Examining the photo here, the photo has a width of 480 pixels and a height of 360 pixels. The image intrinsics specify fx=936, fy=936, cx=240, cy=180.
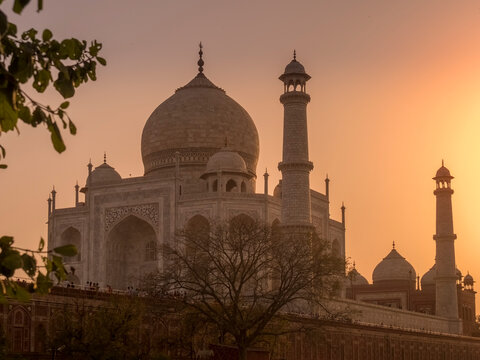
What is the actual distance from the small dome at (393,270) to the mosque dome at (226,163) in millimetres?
22459

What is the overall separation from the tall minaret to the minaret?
18.7 meters

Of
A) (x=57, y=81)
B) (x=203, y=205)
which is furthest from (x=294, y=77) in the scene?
(x=57, y=81)

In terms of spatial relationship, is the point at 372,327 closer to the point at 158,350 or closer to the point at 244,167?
the point at 244,167

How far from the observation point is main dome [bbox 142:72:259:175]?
4822 cm

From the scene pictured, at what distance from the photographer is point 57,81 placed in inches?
188

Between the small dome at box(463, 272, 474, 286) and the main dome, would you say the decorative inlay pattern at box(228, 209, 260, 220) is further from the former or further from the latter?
the small dome at box(463, 272, 474, 286)

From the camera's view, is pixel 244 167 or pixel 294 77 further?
pixel 244 167

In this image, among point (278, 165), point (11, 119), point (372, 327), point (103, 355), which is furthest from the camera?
point (372, 327)

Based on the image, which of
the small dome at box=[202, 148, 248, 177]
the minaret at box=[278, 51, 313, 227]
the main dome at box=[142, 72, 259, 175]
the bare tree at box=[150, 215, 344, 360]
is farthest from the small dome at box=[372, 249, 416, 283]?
the bare tree at box=[150, 215, 344, 360]

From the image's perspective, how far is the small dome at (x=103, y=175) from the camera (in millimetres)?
46094

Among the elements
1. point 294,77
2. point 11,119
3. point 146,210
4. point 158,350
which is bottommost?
point 158,350

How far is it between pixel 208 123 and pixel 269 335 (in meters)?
21.5

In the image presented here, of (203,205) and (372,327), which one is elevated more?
(203,205)

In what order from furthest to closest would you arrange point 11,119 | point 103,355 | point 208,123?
point 208,123 < point 103,355 < point 11,119
